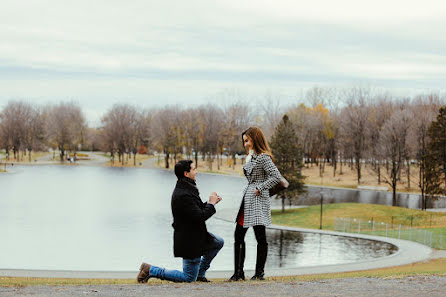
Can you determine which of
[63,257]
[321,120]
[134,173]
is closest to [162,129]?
[134,173]

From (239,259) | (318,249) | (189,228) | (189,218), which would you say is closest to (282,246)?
(318,249)

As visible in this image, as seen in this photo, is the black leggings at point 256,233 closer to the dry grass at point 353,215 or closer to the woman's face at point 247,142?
the woman's face at point 247,142

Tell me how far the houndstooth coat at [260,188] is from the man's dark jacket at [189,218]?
659mm

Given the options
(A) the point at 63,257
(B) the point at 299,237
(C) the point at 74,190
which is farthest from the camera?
(C) the point at 74,190

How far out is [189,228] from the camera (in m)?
9.35

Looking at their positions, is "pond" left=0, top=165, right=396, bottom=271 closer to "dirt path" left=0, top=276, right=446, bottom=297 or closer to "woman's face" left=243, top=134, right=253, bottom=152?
"dirt path" left=0, top=276, right=446, bottom=297

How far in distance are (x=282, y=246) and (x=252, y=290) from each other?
95.7 ft

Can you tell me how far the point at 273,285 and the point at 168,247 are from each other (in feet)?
86.1

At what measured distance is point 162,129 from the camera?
380 ft

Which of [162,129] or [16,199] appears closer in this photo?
[16,199]

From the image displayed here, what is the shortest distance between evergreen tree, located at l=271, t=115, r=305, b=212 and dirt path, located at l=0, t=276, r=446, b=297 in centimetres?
4553

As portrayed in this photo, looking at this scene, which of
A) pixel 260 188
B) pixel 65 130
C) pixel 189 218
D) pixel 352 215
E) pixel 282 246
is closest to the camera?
pixel 189 218

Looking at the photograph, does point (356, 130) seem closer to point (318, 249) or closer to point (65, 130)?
point (318, 249)

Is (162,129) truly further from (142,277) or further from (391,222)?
(142,277)
